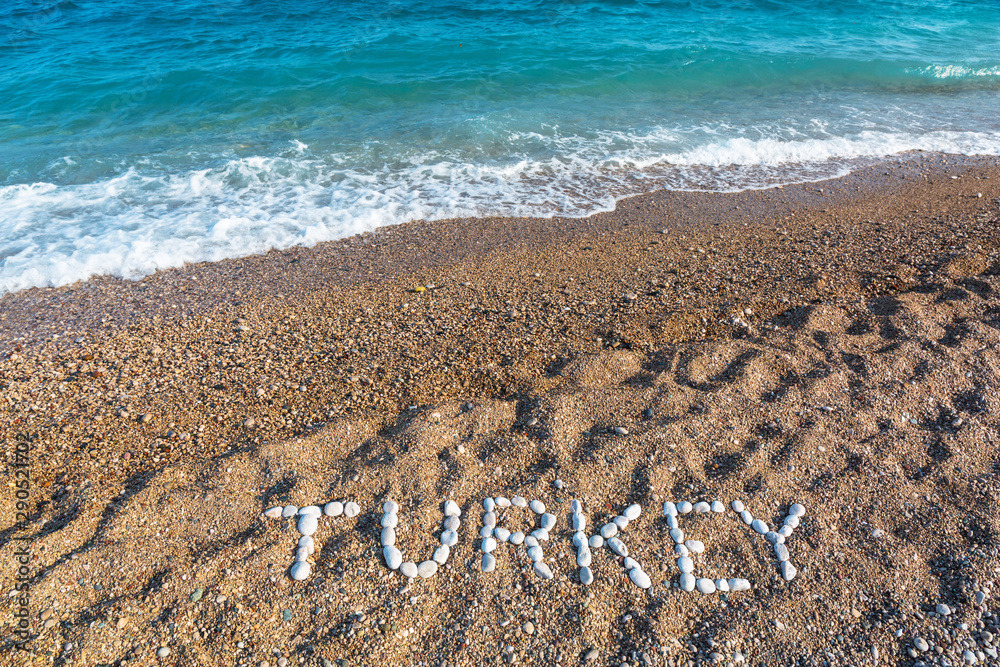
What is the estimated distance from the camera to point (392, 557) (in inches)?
110

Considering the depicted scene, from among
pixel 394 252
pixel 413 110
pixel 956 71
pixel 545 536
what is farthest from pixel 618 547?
pixel 956 71

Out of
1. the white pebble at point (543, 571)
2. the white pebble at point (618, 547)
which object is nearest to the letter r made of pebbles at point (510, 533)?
the white pebble at point (543, 571)

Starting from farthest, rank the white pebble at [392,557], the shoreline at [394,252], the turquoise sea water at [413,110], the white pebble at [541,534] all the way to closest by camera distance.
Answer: the turquoise sea water at [413,110], the shoreline at [394,252], the white pebble at [541,534], the white pebble at [392,557]

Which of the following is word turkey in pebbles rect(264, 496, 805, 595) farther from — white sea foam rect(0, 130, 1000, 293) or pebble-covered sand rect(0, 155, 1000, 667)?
white sea foam rect(0, 130, 1000, 293)

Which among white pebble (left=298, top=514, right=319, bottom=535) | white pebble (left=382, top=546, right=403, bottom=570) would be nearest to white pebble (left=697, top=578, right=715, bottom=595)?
white pebble (left=382, top=546, right=403, bottom=570)

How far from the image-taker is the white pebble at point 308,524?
2934mm

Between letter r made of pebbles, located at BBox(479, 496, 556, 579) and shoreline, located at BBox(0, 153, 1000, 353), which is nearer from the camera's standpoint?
letter r made of pebbles, located at BBox(479, 496, 556, 579)

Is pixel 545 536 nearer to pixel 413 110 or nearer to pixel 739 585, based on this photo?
pixel 739 585

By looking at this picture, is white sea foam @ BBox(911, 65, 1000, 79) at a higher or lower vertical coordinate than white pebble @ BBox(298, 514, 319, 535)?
higher

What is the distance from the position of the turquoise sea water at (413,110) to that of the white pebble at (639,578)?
530 cm

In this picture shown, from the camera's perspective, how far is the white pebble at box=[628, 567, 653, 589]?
2695 mm

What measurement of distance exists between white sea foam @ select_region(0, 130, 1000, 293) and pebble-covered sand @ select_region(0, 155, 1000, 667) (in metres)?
0.82

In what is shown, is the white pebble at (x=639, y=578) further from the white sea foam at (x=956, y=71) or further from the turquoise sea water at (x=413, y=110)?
the white sea foam at (x=956, y=71)

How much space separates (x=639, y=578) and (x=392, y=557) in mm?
1205
